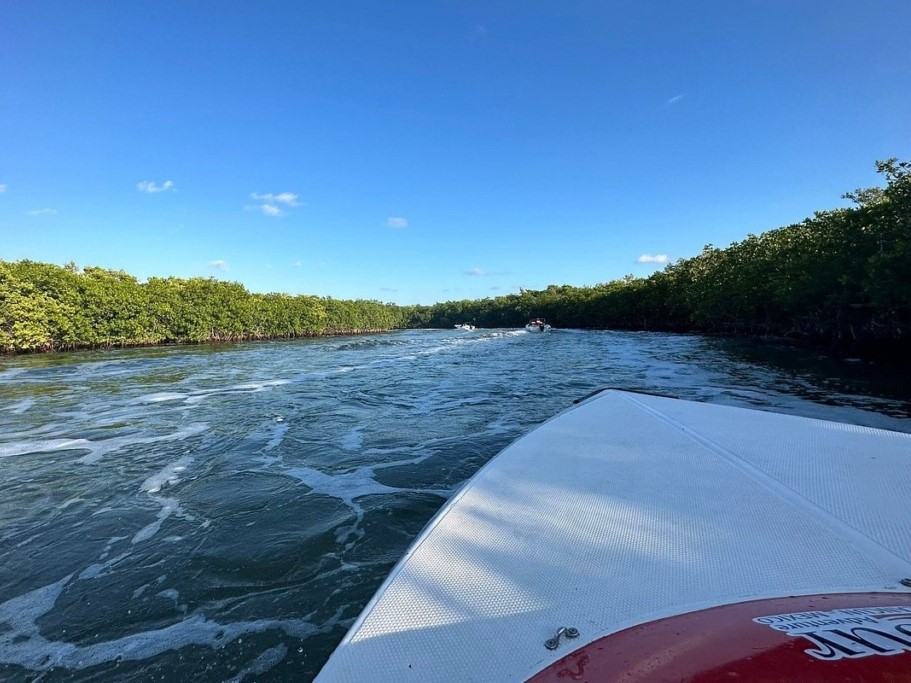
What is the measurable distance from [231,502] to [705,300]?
38.6 m

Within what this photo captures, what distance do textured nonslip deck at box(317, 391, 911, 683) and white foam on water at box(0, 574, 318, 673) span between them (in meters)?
1.06

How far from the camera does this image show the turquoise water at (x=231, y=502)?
99.4 inches

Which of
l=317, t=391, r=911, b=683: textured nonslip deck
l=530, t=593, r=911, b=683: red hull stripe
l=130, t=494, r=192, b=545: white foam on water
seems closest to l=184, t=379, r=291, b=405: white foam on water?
l=130, t=494, r=192, b=545: white foam on water

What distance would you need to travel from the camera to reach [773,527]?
2289 millimetres

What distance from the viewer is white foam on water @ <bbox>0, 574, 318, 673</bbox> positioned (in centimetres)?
240

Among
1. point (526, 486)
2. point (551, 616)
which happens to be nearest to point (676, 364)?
point (526, 486)

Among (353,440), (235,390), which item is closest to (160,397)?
(235,390)

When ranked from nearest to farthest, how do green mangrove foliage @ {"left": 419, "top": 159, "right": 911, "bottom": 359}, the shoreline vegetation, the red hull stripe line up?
the red hull stripe → green mangrove foliage @ {"left": 419, "top": 159, "right": 911, "bottom": 359} → the shoreline vegetation

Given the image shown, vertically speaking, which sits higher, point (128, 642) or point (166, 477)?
point (166, 477)

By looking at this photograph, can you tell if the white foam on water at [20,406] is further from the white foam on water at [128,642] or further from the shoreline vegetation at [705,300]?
the shoreline vegetation at [705,300]

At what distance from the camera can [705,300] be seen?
3506cm

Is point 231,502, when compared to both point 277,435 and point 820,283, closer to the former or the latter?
point 277,435

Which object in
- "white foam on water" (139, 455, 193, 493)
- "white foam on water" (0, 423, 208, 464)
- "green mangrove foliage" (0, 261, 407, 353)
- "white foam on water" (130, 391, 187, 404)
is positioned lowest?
"white foam on water" (139, 455, 193, 493)

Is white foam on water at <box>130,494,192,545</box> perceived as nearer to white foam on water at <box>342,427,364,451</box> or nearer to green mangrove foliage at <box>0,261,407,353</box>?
white foam on water at <box>342,427,364,451</box>
